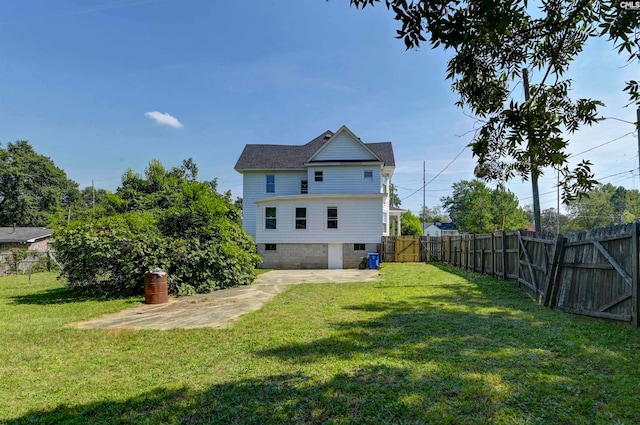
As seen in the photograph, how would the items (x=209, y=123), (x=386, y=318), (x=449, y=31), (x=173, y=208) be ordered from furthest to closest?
(x=209, y=123) → (x=173, y=208) → (x=386, y=318) → (x=449, y=31)

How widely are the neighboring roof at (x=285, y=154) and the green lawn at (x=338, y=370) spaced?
16513 mm

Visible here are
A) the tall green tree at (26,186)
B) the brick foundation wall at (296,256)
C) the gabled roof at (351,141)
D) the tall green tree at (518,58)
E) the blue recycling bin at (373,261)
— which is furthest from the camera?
the tall green tree at (26,186)

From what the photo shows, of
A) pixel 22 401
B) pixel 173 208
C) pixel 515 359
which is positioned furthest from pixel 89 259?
pixel 515 359

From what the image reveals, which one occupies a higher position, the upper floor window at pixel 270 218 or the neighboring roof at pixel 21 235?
the upper floor window at pixel 270 218

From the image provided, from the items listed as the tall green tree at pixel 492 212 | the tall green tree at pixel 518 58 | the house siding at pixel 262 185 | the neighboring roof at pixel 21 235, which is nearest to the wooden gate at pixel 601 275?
the tall green tree at pixel 518 58

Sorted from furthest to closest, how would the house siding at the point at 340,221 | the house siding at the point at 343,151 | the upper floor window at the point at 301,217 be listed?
the house siding at the point at 343,151 → the upper floor window at the point at 301,217 → the house siding at the point at 340,221

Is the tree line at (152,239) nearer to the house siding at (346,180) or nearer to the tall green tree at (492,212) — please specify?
the house siding at (346,180)

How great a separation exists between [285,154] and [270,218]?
235 inches

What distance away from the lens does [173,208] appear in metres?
11.3

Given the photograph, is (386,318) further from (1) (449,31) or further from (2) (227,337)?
(1) (449,31)

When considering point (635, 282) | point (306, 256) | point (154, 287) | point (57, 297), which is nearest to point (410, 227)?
point (306, 256)

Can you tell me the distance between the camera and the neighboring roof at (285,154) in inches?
883

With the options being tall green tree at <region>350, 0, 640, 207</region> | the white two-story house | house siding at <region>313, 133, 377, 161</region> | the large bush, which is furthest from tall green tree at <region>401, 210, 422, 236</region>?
tall green tree at <region>350, 0, 640, 207</region>

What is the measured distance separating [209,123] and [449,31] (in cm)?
1866
